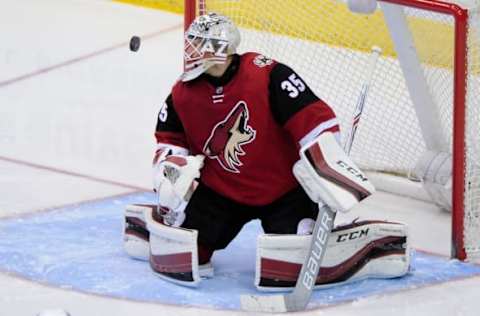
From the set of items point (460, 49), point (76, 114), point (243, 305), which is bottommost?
point (76, 114)

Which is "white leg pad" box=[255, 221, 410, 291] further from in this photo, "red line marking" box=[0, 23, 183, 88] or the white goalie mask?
"red line marking" box=[0, 23, 183, 88]

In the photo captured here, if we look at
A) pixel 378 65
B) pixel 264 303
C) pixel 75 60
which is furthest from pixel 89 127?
pixel 264 303

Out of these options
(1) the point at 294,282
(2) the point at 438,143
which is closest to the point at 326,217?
(1) the point at 294,282

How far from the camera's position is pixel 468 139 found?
11.8 feet

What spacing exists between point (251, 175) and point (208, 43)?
1.10 feet

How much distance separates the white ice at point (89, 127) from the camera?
331cm

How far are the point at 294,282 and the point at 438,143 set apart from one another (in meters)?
1.01

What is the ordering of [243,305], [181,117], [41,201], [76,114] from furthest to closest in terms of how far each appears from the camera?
[76,114]
[41,201]
[181,117]
[243,305]

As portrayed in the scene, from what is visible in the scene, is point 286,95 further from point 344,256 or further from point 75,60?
point 75,60

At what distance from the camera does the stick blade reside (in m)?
3.22

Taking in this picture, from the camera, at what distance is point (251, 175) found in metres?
3.43

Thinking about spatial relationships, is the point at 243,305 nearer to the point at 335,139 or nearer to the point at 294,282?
the point at 294,282

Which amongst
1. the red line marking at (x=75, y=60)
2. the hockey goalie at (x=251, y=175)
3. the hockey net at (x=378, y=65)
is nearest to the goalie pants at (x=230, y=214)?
the hockey goalie at (x=251, y=175)

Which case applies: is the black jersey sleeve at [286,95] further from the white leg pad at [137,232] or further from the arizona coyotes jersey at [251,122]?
the white leg pad at [137,232]
